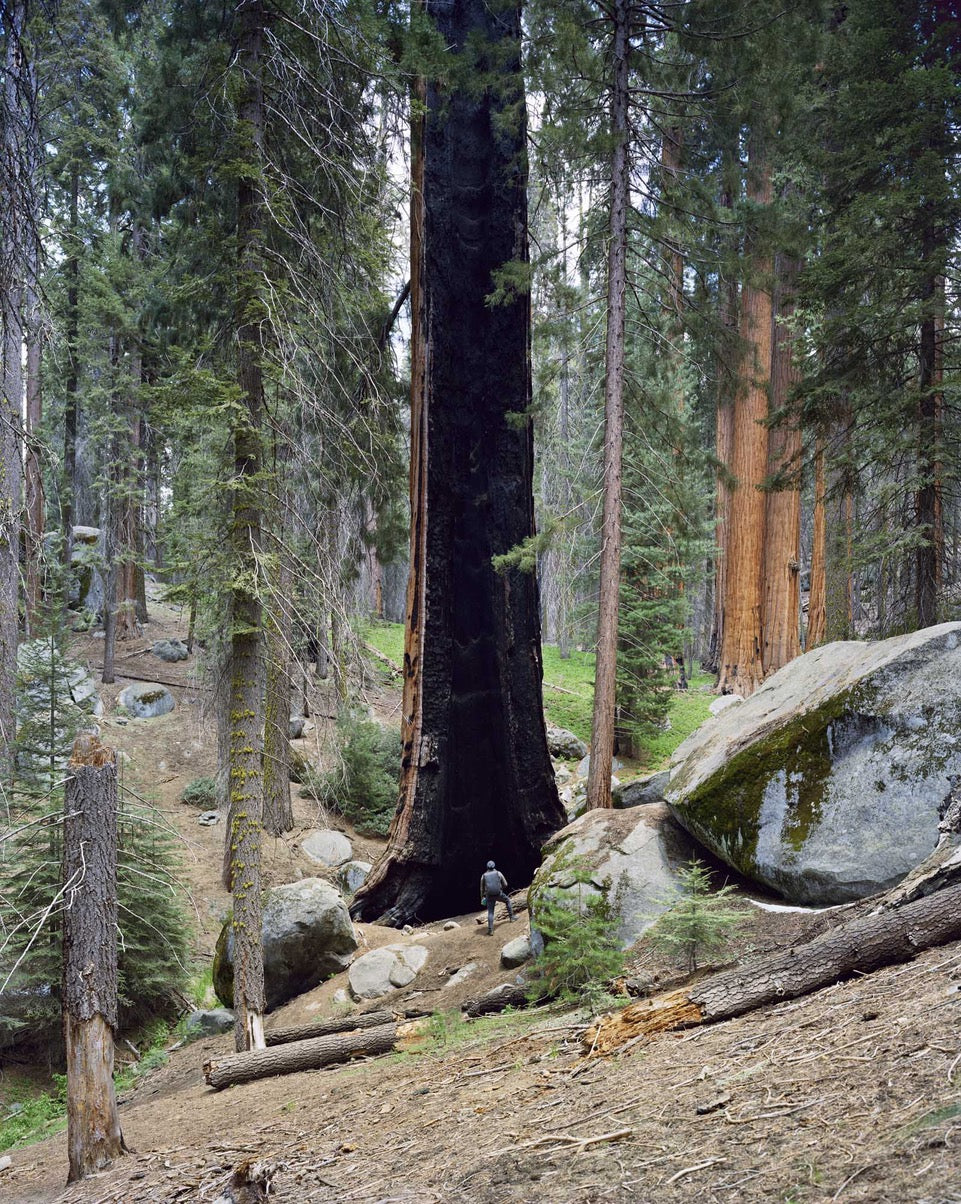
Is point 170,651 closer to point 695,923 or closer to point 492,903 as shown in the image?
point 492,903

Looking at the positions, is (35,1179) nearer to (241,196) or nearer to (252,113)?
(241,196)

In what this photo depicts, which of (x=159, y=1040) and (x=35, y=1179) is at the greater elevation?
(x=35, y=1179)

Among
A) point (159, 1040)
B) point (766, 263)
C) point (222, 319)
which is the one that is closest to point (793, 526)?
point (766, 263)

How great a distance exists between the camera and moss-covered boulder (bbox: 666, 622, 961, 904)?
207 inches

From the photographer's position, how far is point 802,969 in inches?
155

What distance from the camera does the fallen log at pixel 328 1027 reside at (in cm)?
648

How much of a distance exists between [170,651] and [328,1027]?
49.5ft

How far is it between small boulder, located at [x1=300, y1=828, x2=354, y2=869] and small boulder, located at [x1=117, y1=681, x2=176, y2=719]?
621 centimetres

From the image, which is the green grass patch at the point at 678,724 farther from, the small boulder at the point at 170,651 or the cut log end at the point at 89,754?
the small boulder at the point at 170,651

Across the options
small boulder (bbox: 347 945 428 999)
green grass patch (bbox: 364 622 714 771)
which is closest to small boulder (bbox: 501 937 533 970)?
small boulder (bbox: 347 945 428 999)

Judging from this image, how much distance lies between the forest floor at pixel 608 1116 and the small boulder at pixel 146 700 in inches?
440

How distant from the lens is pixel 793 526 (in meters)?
15.2

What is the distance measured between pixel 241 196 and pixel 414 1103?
269 inches

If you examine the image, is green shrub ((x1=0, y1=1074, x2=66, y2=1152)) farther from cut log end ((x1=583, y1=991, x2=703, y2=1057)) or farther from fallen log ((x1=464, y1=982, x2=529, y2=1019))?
cut log end ((x1=583, y1=991, x2=703, y2=1057))
